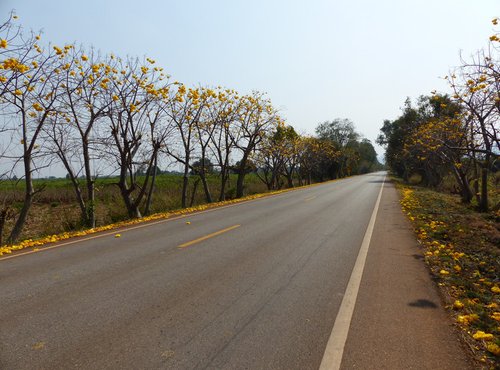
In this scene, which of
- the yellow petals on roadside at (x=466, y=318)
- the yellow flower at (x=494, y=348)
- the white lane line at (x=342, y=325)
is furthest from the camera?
the yellow petals on roadside at (x=466, y=318)

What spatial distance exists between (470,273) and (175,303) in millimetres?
4982

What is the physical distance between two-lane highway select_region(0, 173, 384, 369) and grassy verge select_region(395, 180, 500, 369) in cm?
144

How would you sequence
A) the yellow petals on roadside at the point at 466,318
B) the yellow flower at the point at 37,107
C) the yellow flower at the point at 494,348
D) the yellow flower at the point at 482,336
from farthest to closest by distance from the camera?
the yellow flower at the point at 37,107, the yellow petals on roadside at the point at 466,318, the yellow flower at the point at 482,336, the yellow flower at the point at 494,348

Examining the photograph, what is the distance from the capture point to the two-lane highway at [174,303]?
3.11 m

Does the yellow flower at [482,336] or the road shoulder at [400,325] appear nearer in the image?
the road shoulder at [400,325]

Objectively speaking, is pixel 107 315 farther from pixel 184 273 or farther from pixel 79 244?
pixel 79 244

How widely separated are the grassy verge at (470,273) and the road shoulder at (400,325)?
0.17 m

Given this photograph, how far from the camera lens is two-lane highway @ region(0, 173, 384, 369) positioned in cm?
311

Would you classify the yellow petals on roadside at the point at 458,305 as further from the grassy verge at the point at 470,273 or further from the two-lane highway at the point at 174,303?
the two-lane highway at the point at 174,303

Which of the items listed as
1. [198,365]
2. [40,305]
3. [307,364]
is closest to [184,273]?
[40,305]

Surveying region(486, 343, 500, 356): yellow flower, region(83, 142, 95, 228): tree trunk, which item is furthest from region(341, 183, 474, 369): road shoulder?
region(83, 142, 95, 228): tree trunk

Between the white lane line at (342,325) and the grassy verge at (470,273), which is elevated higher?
the white lane line at (342,325)

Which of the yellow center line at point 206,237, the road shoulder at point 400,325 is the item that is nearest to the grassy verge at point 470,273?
the road shoulder at point 400,325

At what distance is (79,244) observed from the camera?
8.00 metres
